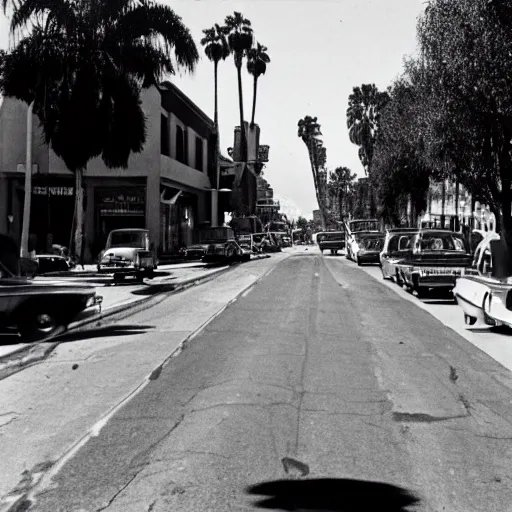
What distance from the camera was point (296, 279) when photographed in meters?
26.2

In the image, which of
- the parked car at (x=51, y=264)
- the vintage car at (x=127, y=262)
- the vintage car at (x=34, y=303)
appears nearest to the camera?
the vintage car at (x=34, y=303)

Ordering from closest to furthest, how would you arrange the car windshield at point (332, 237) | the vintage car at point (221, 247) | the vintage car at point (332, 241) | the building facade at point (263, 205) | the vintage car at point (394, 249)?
the vintage car at point (394, 249) < the vintage car at point (221, 247) < the vintage car at point (332, 241) < the car windshield at point (332, 237) < the building facade at point (263, 205)

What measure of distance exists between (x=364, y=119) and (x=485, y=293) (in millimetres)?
55896

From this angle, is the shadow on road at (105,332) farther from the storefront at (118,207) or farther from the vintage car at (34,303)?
the storefront at (118,207)

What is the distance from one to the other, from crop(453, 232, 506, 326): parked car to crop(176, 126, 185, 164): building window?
38792mm

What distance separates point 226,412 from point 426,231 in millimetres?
15336

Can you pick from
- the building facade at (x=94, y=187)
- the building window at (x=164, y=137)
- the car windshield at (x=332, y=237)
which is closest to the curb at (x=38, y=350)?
the building facade at (x=94, y=187)

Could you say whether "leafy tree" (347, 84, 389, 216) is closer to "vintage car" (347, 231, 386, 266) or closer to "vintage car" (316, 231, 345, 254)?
"vintage car" (316, 231, 345, 254)

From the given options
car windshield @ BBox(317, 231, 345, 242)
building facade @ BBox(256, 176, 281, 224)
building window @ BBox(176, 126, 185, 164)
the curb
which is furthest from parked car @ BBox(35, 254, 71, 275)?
building facade @ BBox(256, 176, 281, 224)

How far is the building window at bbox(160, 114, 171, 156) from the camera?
46562 mm

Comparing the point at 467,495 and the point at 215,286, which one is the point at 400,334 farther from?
the point at 215,286

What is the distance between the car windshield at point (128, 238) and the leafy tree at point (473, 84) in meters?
10.7

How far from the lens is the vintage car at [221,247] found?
38.6 meters

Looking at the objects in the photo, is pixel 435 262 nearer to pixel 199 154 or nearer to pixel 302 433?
pixel 302 433
